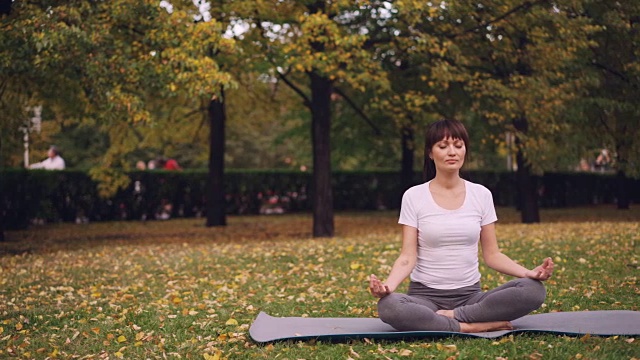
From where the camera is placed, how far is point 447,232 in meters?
5.44

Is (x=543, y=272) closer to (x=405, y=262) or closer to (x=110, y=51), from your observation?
(x=405, y=262)

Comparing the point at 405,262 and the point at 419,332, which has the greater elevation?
A: the point at 405,262

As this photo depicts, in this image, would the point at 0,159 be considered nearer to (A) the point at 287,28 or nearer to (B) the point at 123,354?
(A) the point at 287,28

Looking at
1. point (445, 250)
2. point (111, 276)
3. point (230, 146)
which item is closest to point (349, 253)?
point (111, 276)

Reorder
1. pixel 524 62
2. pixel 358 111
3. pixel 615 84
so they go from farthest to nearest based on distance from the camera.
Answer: pixel 358 111 < pixel 615 84 < pixel 524 62

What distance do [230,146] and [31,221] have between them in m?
23.2

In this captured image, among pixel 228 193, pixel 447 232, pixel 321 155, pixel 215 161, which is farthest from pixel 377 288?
pixel 228 193

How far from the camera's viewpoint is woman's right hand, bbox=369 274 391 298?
5008mm

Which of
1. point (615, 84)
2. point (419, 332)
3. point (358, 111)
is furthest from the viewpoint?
point (358, 111)

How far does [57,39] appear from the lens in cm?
1109

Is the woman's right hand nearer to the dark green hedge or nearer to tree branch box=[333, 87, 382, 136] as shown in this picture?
tree branch box=[333, 87, 382, 136]

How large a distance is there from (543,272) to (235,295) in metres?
4.10

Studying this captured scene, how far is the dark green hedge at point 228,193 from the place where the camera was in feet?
66.9

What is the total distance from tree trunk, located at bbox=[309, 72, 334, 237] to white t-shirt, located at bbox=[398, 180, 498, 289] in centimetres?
1099
